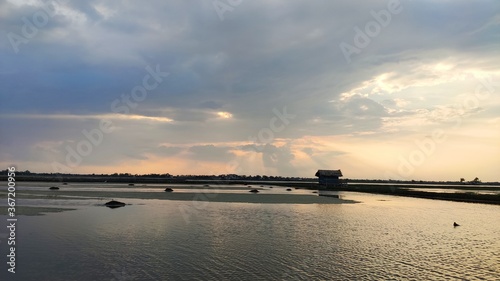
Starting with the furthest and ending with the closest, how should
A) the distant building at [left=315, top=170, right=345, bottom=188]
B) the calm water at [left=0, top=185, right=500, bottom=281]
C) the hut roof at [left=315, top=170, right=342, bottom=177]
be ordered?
the distant building at [left=315, top=170, right=345, bottom=188]
the hut roof at [left=315, top=170, right=342, bottom=177]
the calm water at [left=0, top=185, right=500, bottom=281]

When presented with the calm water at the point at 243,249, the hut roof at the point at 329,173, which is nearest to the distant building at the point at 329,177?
the hut roof at the point at 329,173

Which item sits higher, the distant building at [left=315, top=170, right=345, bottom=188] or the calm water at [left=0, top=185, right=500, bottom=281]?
the distant building at [left=315, top=170, right=345, bottom=188]

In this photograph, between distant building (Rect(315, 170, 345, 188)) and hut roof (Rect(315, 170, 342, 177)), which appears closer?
hut roof (Rect(315, 170, 342, 177))

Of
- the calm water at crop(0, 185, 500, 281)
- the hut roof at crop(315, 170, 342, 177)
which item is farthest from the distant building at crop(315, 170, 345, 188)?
the calm water at crop(0, 185, 500, 281)

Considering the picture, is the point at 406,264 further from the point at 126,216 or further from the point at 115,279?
the point at 126,216

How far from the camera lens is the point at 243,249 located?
21016mm

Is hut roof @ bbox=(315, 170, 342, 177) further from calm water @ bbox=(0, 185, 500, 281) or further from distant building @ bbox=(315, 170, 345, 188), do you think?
calm water @ bbox=(0, 185, 500, 281)

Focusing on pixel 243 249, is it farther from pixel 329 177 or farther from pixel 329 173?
pixel 329 177

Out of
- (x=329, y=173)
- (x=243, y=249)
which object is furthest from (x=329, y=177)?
(x=243, y=249)

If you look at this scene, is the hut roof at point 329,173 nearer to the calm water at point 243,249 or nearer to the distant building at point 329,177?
the distant building at point 329,177

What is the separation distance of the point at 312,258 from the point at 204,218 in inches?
665

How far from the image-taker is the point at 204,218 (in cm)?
3419

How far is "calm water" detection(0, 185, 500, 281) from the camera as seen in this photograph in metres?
16.3

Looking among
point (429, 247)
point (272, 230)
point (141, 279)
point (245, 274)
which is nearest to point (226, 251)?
point (245, 274)
